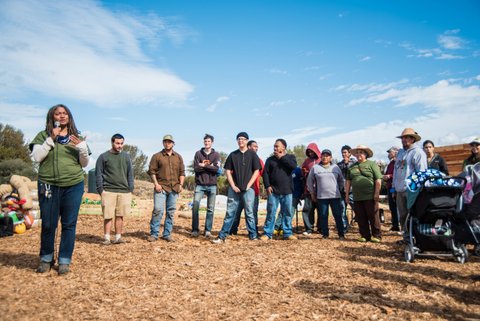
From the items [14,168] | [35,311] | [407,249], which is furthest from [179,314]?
[14,168]

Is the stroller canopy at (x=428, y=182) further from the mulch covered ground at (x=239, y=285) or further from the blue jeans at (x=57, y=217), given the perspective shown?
the blue jeans at (x=57, y=217)

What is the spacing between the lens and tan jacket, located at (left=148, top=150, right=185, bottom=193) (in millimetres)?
7746

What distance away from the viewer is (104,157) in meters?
7.13

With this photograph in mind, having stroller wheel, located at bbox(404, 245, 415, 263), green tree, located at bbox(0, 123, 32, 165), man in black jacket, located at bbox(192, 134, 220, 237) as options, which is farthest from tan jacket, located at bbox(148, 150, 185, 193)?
green tree, located at bbox(0, 123, 32, 165)

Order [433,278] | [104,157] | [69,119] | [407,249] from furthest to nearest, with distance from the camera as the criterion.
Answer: [104,157] < [407,249] < [69,119] < [433,278]

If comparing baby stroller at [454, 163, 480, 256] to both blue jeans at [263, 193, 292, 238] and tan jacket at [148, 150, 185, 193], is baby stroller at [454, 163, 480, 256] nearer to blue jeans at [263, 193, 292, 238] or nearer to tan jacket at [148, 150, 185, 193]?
blue jeans at [263, 193, 292, 238]

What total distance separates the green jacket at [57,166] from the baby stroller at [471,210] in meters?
5.70

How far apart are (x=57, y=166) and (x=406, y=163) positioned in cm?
611

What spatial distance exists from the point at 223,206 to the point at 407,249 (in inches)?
377

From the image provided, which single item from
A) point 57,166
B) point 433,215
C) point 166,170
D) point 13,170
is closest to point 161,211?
point 166,170

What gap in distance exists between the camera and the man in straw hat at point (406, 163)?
21.7 feet

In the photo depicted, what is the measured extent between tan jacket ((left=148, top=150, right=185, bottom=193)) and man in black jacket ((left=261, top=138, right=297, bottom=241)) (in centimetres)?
199

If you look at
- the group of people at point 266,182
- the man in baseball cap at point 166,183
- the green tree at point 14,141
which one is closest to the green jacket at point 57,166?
the group of people at point 266,182

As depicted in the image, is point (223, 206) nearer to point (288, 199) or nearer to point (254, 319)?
point (288, 199)
